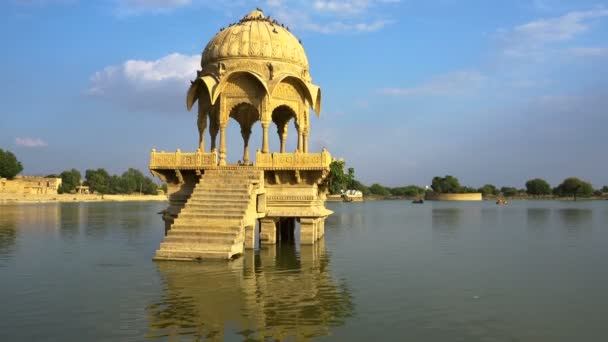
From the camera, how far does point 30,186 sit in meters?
93.4

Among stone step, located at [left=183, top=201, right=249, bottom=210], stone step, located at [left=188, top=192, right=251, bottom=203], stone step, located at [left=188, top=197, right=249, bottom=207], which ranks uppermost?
stone step, located at [left=188, top=192, right=251, bottom=203]

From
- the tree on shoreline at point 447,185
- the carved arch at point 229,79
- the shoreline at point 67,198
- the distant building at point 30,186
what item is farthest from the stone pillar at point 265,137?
the tree on shoreline at point 447,185

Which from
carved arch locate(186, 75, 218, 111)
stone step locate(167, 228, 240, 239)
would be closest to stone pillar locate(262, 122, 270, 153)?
carved arch locate(186, 75, 218, 111)

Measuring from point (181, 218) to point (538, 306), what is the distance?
1012 centimetres

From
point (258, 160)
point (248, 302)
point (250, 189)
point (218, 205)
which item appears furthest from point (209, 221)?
point (248, 302)

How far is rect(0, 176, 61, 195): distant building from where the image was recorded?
85150mm

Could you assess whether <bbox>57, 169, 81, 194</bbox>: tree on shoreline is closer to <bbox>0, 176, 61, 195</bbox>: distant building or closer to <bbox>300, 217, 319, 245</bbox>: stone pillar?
Result: <bbox>0, 176, 61, 195</bbox>: distant building

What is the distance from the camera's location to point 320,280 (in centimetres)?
1314

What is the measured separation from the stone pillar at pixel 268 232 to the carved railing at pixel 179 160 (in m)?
3.00

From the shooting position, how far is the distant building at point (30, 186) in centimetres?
8515

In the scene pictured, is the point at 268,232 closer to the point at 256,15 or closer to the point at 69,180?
the point at 256,15

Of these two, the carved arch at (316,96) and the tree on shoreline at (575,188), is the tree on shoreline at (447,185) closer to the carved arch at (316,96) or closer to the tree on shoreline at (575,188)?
the tree on shoreline at (575,188)

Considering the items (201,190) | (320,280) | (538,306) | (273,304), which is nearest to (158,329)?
(273,304)

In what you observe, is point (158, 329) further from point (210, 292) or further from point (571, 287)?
point (571, 287)
